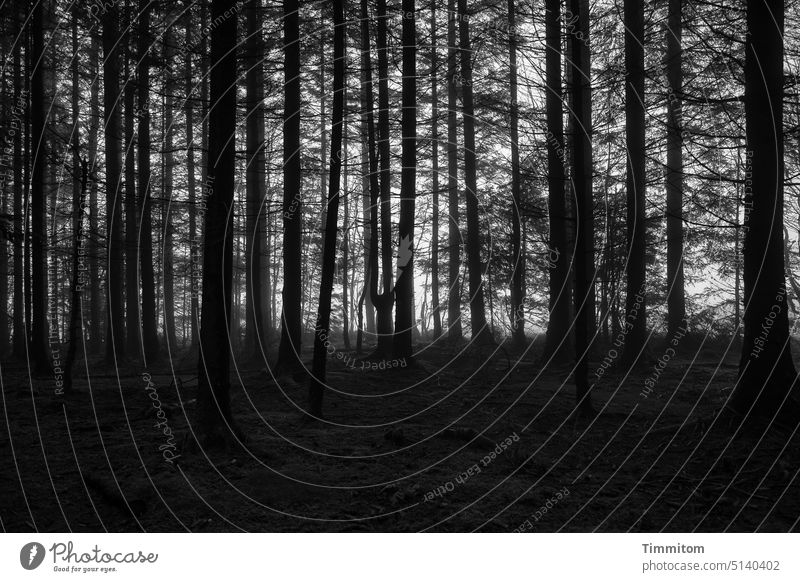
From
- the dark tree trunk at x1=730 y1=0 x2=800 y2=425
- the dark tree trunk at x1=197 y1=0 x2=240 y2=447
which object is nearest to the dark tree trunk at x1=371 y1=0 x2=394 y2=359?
the dark tree trunk at x1=197 y1=0 x2=240 y2=447

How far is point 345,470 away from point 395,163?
55.3ft

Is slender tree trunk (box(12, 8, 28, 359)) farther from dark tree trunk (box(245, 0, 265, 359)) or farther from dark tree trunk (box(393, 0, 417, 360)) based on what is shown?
dark tree trunk (box(393, 0, 417, 360))

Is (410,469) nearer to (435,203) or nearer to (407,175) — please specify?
(407,175)

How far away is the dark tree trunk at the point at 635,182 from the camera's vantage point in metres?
15.2

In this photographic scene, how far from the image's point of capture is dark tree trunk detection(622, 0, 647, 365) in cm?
1517

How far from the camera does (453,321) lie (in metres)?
28.0

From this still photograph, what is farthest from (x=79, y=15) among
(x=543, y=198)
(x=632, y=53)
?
(x=543, y=198)

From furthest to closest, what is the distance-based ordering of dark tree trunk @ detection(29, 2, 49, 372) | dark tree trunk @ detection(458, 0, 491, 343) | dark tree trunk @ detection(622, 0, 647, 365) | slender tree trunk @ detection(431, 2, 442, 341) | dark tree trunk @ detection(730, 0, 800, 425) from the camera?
slender tree trunk @ detection(431, 2, 442, 341)
dark tree trunk @ detection(458, 0, 491, 343)
dark tree trunk @ detection(622, 0, 647, 365)
dark tree trunk @ detection(29, 2, 49, 372)
dark tree trunk @ detection(730, 0, 800, 425)

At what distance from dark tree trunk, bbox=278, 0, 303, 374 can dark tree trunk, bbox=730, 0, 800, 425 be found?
32.3ft

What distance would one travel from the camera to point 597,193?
18.9 m
